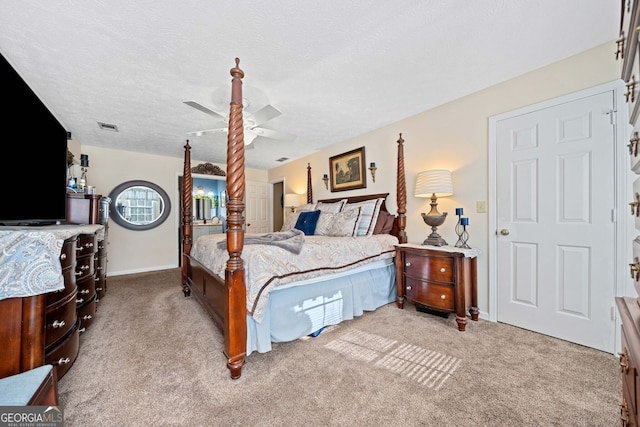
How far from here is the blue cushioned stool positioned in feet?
2.56

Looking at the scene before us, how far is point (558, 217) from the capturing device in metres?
2.11

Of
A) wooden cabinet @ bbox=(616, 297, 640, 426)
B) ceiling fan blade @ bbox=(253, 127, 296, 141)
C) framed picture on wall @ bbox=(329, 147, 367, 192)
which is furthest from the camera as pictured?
framed picture on wall @ bbox=(329, 147, 367, 192)

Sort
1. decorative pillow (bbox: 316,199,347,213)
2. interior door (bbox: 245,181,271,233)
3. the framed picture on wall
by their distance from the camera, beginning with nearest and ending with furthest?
1. decorative pillow (bbox: 316,199,347,213)
2. the framed picture on wall
3. interior door (bbox: 245,181,271,233)

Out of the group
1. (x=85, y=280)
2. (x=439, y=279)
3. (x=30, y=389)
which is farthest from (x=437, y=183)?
(x=85, y=280)

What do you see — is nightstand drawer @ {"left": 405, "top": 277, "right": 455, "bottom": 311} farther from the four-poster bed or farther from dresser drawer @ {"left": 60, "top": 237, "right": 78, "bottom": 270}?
dresser drawer @ {"left": 60, "top": 237, "right": 78, "bottom": 270}

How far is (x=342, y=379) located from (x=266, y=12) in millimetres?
2391

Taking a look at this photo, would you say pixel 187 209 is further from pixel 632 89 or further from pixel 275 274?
pixel 632 89

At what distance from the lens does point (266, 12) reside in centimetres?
158

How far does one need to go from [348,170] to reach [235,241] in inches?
113

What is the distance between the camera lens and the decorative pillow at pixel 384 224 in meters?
3.21

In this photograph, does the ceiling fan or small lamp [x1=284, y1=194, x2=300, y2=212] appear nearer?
the ceiling fan

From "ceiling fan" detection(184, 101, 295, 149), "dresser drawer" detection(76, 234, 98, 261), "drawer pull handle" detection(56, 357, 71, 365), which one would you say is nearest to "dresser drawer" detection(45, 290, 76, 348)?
Answer: "drawer pull handle" detection(56, 357, 71, 365)

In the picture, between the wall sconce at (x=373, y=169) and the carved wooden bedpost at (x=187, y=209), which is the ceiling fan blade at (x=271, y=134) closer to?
the carved wooden bedpost at (x=187, y=209)

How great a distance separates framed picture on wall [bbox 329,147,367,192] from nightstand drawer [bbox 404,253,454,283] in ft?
5.13
